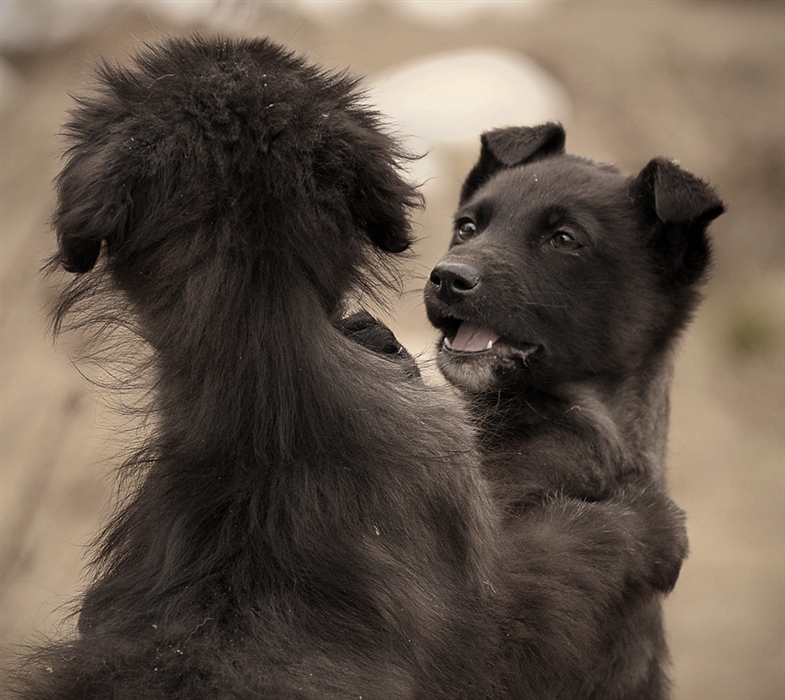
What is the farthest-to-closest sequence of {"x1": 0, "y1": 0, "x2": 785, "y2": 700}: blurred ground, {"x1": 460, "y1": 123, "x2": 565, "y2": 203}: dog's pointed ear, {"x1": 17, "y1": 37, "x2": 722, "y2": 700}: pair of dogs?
{"x1": 0, "y1": 0, "x2": 785, "y2": 700}: blurred ground → {"x1": 460, "y1": 123, "x2": 565, "y2": 203}: dog's pointed ear → {"x1": 17, "y1": 37, "x2": 722, "y2": 700}: pair of dogs

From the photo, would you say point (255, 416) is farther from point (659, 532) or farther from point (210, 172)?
point (659, 532)

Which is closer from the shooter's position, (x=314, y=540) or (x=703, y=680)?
(x=314, y=540)

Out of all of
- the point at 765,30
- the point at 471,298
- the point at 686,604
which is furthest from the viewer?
the point at 765,30

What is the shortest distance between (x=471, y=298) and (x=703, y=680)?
7202mm

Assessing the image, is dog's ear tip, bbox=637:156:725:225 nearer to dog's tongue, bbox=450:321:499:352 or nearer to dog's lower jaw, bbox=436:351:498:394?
dog's tongue, bbox=450:321:499:352

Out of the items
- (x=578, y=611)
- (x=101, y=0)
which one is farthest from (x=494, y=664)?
(x=101, y=0)

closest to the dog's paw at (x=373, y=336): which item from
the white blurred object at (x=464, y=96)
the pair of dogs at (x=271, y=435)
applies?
the pair of dogs at (x=271, y=435)

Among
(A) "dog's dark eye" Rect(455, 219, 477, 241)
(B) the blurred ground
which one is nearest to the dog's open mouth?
(A) "dog's dark eye" Rect(455, 219, 477, 241)

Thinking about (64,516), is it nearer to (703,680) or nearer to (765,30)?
(703,680)

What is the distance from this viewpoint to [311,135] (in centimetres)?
338

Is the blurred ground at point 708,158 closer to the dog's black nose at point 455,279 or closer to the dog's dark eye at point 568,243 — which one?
the dog's dark eye at point 568,243

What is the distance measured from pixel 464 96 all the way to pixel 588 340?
29.7 ft

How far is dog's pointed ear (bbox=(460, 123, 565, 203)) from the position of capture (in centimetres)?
603

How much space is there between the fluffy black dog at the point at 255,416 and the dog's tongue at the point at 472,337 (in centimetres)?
171
